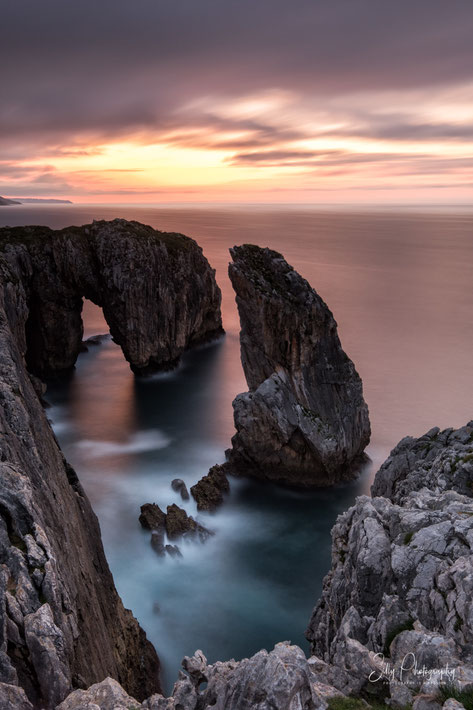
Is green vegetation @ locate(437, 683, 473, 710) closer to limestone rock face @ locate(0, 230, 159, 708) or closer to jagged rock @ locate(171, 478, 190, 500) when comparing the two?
limestone rock face @ locate(0, 230, 159, 708)

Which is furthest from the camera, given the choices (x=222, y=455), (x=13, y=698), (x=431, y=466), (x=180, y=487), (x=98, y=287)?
(x=98, y=287)

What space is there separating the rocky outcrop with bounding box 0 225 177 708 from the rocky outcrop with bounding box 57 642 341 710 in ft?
2.74

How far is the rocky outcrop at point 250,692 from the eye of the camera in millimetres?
7848

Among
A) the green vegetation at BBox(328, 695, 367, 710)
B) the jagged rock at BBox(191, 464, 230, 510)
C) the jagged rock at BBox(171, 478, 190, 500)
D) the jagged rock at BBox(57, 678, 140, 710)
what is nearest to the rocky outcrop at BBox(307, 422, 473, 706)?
the green vegetation at BBox(328, 695, 367, 710)

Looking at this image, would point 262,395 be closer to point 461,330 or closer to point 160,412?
point 160,412

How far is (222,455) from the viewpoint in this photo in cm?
3188

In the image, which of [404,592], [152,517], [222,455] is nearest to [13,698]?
[404,592]

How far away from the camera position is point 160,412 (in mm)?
38562

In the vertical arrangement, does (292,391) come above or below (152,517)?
above

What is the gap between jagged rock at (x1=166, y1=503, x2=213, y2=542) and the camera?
2416 cm

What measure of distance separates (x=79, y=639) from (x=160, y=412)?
27485 millimetres

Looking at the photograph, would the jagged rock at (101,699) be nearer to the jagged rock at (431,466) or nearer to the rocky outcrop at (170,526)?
the jagged rock at (431,466)

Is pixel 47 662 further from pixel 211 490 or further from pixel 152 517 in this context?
pixel 211 490

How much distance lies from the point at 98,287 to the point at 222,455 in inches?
737
